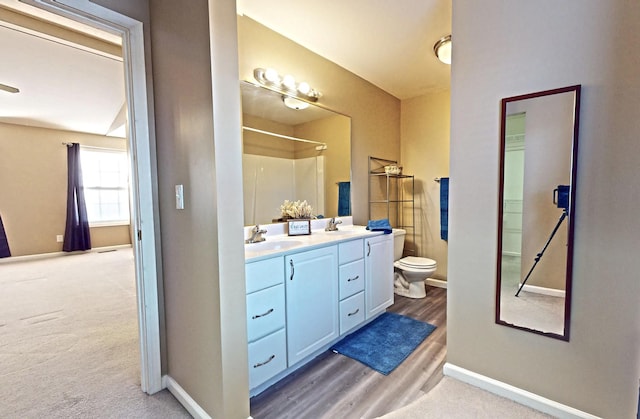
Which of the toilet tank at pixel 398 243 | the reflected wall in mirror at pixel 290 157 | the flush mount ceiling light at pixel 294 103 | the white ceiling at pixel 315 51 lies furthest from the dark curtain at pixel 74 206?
the toilet tank at pixel 398 243

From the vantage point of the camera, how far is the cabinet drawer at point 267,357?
150 cm

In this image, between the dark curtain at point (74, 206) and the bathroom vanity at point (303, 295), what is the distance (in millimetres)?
5574

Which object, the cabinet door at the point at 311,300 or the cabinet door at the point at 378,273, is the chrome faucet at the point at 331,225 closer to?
the cabinet door at the point at 378,273

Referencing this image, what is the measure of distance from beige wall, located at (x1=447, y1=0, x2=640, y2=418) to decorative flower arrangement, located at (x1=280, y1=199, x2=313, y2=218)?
1.30 metres

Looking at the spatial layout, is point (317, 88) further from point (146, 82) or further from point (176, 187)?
point (176, 187)

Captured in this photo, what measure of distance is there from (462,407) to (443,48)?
8.72 feet

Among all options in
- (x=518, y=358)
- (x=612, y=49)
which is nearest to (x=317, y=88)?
(x=612, y=49)

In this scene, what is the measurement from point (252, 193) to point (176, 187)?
33.0 inches

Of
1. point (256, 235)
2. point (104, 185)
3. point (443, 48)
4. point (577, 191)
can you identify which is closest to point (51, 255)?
point (104, 185)

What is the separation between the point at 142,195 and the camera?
1.46 m

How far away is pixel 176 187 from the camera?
137 centimetres

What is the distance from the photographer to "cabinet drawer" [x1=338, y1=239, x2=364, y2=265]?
208cm

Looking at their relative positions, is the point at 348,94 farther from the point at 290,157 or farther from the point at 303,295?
the point at 303,295

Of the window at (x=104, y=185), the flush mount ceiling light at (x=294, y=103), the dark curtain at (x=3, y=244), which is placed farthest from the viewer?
the window at (x=104, y=185)
